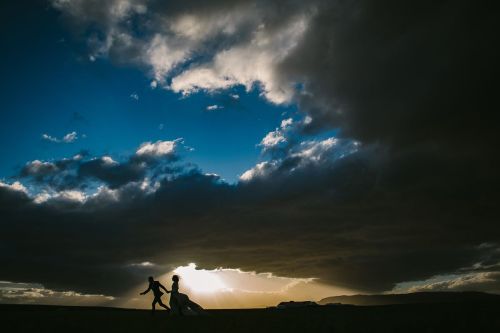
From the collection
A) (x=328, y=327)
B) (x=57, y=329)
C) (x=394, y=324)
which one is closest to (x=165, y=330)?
(x=57, y=329)

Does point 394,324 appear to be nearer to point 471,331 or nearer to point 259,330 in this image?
point 471,331

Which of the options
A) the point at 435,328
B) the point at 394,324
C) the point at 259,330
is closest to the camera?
the point at 435,328

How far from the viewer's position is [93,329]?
18828 millimetres

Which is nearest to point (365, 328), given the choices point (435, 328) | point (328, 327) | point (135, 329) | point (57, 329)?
point (328, 327)

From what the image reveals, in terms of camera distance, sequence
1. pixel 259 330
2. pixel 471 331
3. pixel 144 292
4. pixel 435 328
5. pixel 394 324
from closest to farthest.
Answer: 1. pixel 471 331
2. pixel 435 328
3. pixel 259 330
4. pixel 394 324
5. pixel 144 292

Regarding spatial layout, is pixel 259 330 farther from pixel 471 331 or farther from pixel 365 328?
pixel 471 331

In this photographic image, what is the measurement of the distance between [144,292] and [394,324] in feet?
53.0

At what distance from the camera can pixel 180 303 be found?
27.9 m

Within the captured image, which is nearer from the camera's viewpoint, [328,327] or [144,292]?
[328,327]

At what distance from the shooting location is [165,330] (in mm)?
18359

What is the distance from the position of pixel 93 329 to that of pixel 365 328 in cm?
1171

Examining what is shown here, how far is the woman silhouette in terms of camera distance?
27859mm

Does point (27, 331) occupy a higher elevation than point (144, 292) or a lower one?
lower

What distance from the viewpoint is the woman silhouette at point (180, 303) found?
27.9 m
